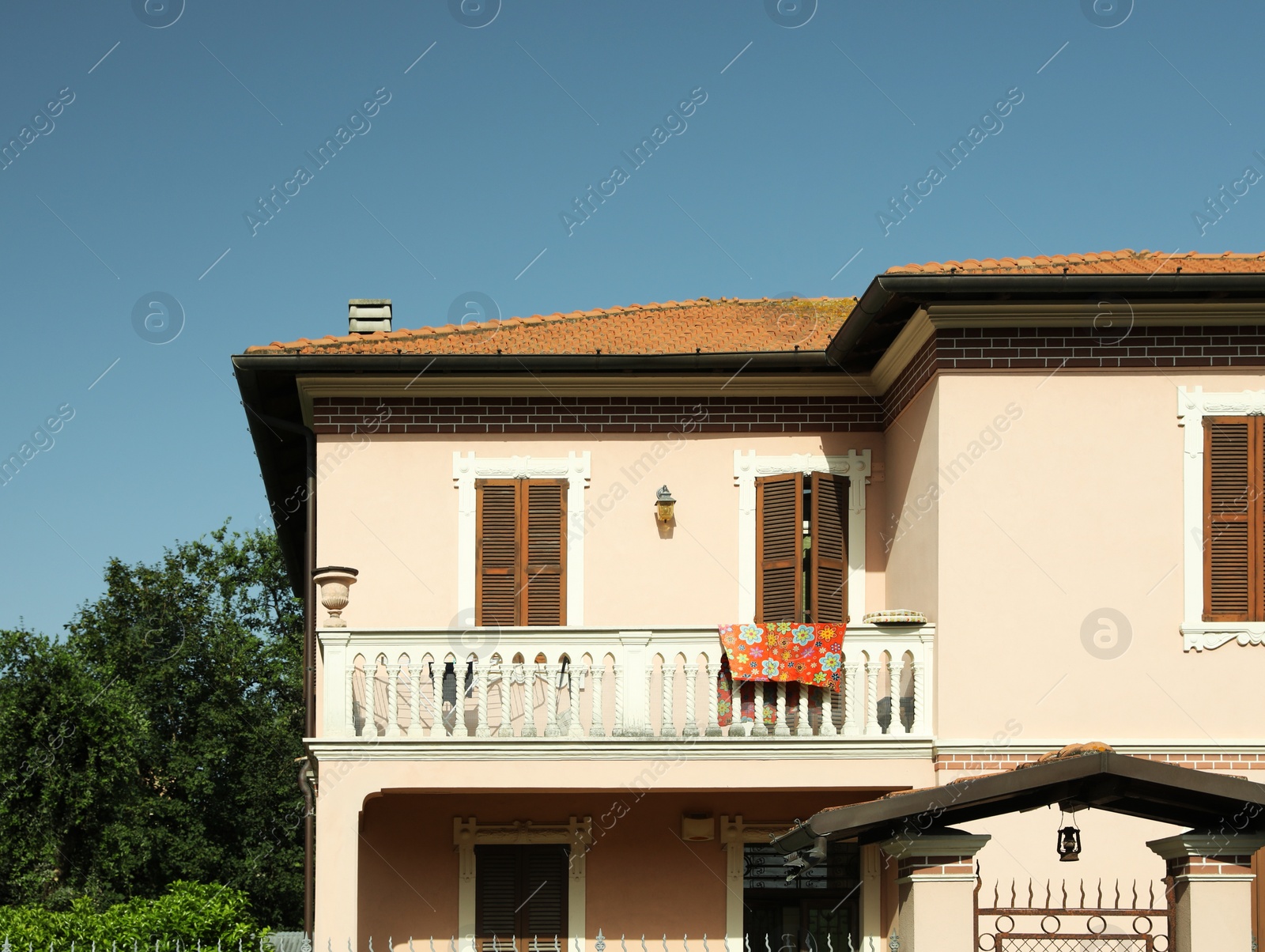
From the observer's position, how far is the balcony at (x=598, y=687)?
11.3 meters

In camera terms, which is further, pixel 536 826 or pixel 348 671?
pixel 536 826

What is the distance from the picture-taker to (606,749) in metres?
11.3

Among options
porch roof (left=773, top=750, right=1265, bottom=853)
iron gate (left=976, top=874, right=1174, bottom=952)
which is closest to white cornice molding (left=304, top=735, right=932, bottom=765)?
iron gate (left=976, top=874, right=1174, bottom=952)

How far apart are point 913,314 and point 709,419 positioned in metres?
2.46

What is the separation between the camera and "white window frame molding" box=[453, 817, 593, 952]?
12.7m

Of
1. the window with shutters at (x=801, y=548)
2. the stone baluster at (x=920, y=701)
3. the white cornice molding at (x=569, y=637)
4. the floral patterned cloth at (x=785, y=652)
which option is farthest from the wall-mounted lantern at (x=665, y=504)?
the stone baluster at (x=920, y=701)

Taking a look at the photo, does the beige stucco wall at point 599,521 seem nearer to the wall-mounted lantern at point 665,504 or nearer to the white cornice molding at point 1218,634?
the wall-mounted lantern at point 665,504

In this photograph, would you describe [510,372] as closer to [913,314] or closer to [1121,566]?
[913,314]

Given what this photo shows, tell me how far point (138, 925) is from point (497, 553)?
490 cm

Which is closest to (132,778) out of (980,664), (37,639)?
(37,639)

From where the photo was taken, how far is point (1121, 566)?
11.2 meters

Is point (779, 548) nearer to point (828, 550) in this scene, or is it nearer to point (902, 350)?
point (828, 550)

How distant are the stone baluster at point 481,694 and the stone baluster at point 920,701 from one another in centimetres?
323

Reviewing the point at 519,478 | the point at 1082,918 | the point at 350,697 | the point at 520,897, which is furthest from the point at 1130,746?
the point at 350,697
